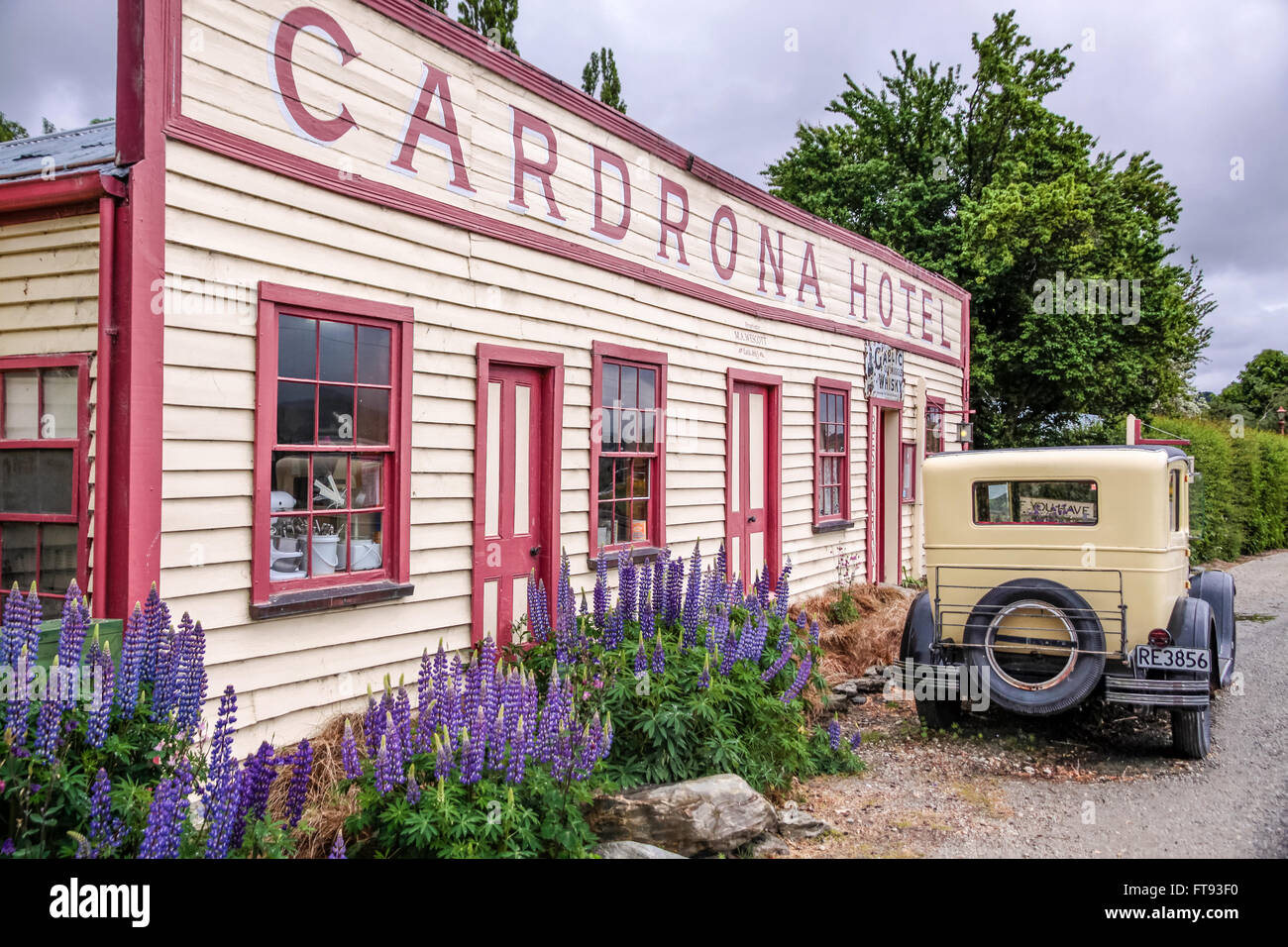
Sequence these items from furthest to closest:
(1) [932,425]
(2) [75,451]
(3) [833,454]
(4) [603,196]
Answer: (1) [932,425]
(3) [833,454]
(4) [603,196]
(2) [75,451]

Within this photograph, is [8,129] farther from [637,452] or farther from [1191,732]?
[1191,732]

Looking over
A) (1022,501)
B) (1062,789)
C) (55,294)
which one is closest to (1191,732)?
(1062,789)

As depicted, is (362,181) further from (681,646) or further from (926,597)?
(926,597)

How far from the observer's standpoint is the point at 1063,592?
20.2 ft

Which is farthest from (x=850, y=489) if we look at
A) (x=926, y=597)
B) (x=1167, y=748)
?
(x=1167, y=748)

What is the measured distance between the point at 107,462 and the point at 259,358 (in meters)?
0.95

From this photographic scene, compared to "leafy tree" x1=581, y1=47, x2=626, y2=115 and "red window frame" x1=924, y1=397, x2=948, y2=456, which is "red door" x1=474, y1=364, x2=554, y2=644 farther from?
"leafy tree" x1=581, y1=47, x2=626, y2=115

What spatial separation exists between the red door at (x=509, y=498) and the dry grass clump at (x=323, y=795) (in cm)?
138

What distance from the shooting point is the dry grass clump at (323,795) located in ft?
13.5

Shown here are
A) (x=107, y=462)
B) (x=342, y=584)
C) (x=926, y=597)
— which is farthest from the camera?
(x=926, y=597)

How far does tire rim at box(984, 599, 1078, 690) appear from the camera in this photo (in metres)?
6.04

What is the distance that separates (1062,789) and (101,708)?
5.42m

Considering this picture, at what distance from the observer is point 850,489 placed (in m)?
12.5

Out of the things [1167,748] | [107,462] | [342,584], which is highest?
[107,462]
